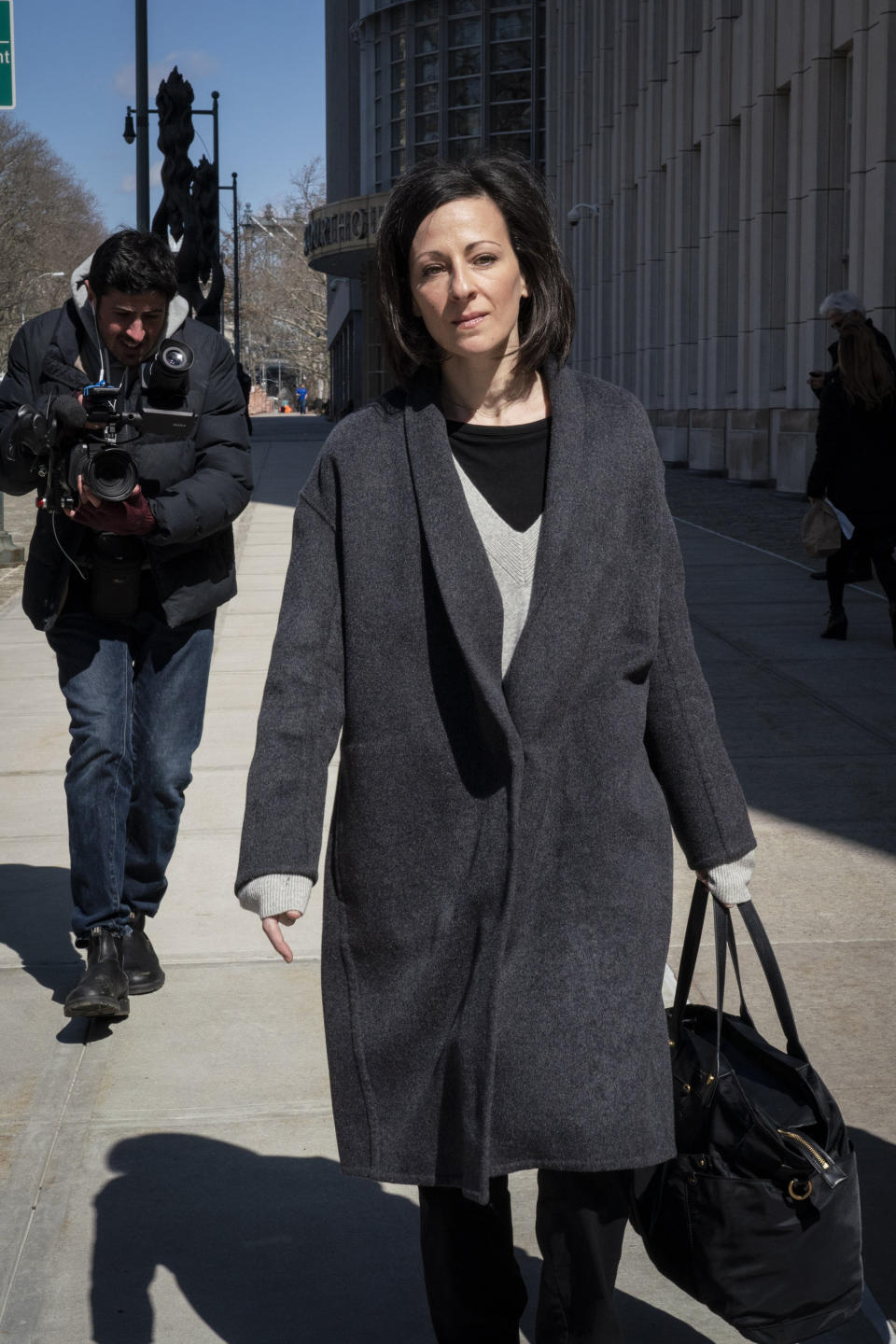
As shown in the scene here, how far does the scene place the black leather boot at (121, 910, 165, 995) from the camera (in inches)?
185

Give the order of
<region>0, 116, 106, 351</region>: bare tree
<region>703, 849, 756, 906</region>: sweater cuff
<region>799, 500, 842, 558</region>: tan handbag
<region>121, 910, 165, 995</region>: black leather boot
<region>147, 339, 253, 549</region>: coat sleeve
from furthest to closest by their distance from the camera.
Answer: <region>0, 116, 106, 351</region>: bare tree → <region>799, 500, 842, 558</region>: tan handbag → <region>121, 910, 165, 995</region>: black leather boot → <region>147, 339, 253, 549</region>: coat sleeve → <region>703, 849, 756, 906</region>: sweater cuff

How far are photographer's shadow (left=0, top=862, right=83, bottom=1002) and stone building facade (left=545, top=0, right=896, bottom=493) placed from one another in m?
13.2

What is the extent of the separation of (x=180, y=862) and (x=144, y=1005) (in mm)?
1386

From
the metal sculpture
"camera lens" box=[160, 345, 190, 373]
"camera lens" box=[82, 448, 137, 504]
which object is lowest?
"camera lens" box=[82, 448, 137, 504]

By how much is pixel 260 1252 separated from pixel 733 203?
2383 cm

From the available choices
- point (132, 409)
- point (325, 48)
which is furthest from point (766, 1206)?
point (325, 48)

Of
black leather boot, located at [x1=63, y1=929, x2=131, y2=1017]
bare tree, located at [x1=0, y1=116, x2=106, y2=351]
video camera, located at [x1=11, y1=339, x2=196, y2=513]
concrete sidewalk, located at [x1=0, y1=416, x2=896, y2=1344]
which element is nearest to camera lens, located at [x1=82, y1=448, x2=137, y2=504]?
video camera, located at [x1=11, y1=339, x2=196, y2=513]

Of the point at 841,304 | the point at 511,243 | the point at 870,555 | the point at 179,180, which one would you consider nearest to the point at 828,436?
the point at 870,555

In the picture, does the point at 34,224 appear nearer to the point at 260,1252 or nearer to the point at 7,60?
the point at 7,60

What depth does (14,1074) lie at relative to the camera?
4.17m

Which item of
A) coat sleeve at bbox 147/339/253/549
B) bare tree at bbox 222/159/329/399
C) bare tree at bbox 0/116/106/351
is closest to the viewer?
coat sleeve at bbox 147/339/253/549

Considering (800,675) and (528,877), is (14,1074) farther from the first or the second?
(800,675)

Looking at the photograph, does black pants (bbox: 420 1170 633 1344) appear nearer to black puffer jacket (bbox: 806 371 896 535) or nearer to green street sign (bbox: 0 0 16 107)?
black puffer jacket (bbox: 806 371 896 535)

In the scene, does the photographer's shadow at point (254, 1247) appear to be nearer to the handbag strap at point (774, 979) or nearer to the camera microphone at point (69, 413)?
the handbag strap at point (774, 979)
